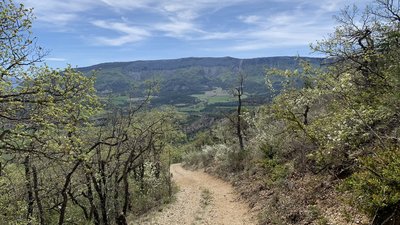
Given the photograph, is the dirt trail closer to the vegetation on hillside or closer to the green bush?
the vegetation on hillside

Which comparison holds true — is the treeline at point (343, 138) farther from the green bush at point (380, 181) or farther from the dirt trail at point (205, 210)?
the dirt trail at point (205, 210)

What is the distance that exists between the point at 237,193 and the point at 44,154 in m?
16.5

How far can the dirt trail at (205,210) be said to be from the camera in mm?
17641

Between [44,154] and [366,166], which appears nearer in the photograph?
[366,166]

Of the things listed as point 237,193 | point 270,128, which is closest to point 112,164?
point 237,193

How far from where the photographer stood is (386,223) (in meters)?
8.22

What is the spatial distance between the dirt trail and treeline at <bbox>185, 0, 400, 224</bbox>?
1.89 m

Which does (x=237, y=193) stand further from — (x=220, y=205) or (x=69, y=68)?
(x=69, y=68)

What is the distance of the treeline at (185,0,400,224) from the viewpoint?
7.76 meters

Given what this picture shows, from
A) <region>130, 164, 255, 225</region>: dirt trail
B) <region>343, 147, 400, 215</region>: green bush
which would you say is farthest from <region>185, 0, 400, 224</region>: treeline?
<region>130, 164, 255, 225</region>: dirt trail

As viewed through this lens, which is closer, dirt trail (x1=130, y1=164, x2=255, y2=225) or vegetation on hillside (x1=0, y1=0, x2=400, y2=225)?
vegetation on hillside (x1=0, y1=0, x2=400, y2=225)

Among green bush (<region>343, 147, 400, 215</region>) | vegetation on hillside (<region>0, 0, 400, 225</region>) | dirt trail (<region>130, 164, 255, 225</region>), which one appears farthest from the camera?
dirt trail (<region>130, 164, 255, 225</region>)

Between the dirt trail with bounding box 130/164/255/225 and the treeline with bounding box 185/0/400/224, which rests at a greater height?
the treeline with bounding box 185/0/400/224

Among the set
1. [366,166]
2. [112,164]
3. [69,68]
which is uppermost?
[69,68]
